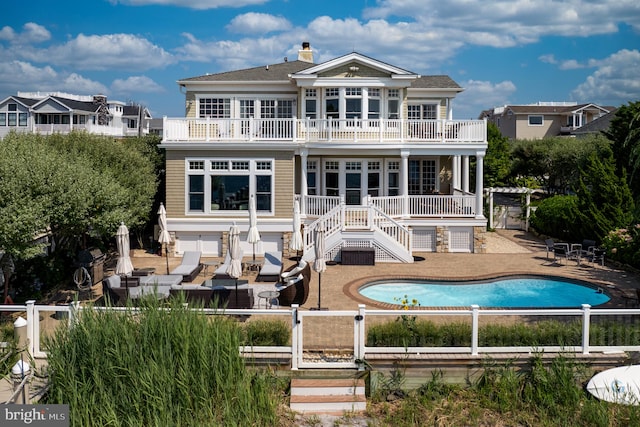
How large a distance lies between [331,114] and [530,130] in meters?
55.5

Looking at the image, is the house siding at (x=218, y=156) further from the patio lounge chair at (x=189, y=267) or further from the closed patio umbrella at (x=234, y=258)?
the closed patio umbrella at (x=234, y=258)

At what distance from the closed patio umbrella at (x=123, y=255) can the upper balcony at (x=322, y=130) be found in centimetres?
917

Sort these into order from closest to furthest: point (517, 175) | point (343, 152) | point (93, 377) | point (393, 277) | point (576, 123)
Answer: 1. point (93, 377)
2. point (393, 277)
3. point (343, 152)
4. point (517, 175)
5. point (576, 123)

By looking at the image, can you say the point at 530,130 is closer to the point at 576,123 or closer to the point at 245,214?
the point at 576,123

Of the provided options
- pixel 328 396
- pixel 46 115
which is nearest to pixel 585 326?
pixel 328 396

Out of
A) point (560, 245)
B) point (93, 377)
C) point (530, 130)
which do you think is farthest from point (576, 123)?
point (93, 377)

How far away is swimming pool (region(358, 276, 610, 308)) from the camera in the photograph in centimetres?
1839

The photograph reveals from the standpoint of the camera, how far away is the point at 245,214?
2528 cm

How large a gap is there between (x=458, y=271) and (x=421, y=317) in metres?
10.2

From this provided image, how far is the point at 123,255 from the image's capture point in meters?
16.3

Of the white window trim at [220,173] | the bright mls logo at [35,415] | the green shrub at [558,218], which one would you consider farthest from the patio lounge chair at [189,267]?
the green shrub at [558,218]

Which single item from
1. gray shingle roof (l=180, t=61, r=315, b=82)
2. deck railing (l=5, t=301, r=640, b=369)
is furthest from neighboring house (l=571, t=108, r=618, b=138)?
deck railing (l=5, t=301, r=640, b=369)

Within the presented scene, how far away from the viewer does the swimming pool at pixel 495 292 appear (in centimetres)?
1839

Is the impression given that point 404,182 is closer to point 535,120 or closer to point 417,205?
point 417,205
